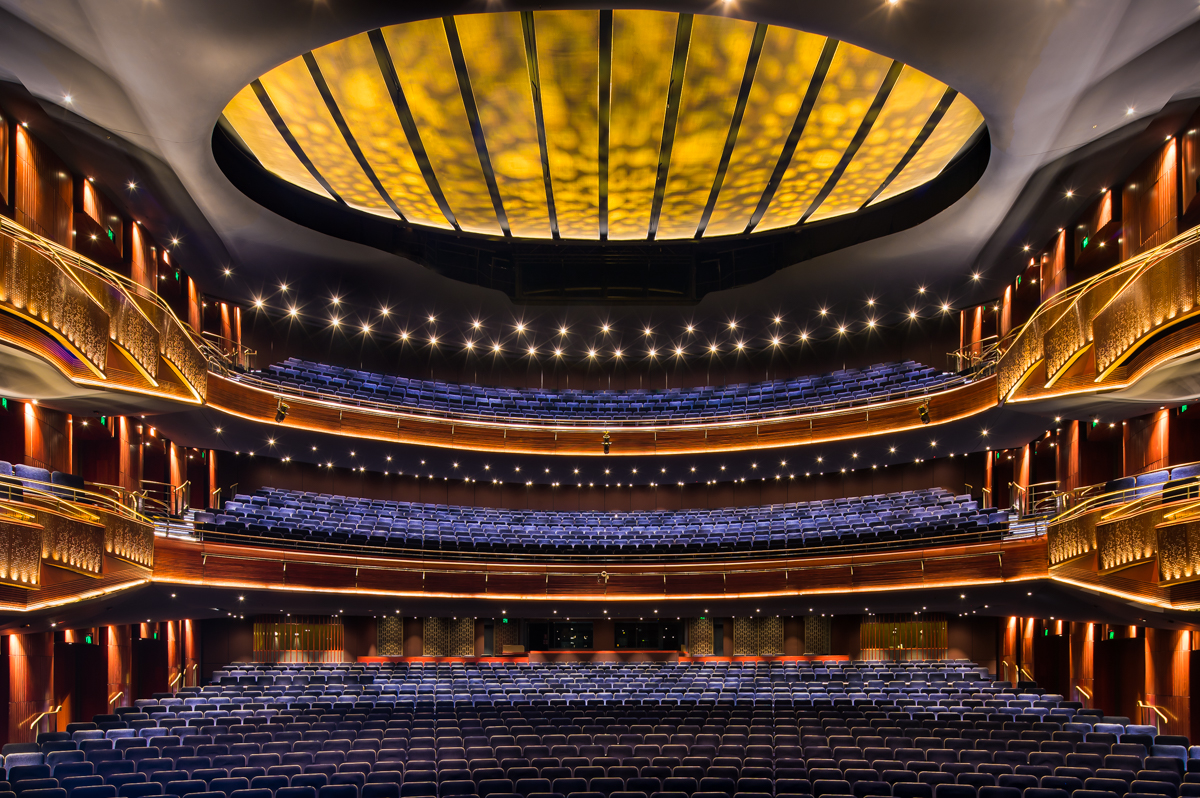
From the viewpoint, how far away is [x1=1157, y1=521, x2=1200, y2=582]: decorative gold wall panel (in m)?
7.27

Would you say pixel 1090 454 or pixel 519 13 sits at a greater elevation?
pixel 519 13

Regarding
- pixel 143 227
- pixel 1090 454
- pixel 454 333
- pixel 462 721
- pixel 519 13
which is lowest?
pixel 462 721

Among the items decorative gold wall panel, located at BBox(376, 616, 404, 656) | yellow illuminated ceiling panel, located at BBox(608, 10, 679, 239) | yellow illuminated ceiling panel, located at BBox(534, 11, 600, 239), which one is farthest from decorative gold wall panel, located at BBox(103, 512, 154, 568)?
yellow illuminated ceiling panel, located at BBox(608, 10, 679, 239)

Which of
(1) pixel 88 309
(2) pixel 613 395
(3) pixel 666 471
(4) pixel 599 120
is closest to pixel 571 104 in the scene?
(4) pixel 599 120

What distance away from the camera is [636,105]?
1220 centimetres

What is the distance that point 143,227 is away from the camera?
46.1ft

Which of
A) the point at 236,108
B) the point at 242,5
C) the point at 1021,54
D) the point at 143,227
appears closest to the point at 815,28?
the point at 1021,54

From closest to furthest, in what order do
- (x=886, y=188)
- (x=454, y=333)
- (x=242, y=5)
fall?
(x=242, y=5) < (x=886, y=188) < (x=454, y=333)

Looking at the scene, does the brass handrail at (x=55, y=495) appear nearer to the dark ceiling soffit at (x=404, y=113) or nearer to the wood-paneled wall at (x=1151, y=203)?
the dark ceiling soffit at (x=404, y=113)

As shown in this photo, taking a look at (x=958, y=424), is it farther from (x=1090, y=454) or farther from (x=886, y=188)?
(x=886, y=188)

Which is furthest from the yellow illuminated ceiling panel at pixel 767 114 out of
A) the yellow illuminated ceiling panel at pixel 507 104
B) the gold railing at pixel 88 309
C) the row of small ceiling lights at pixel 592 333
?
the gold railing at pixel 88 309

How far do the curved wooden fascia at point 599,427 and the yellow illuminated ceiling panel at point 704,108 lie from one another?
15.8 ft

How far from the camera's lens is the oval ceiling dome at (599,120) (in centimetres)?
1073

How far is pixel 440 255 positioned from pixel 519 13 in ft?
25.2
